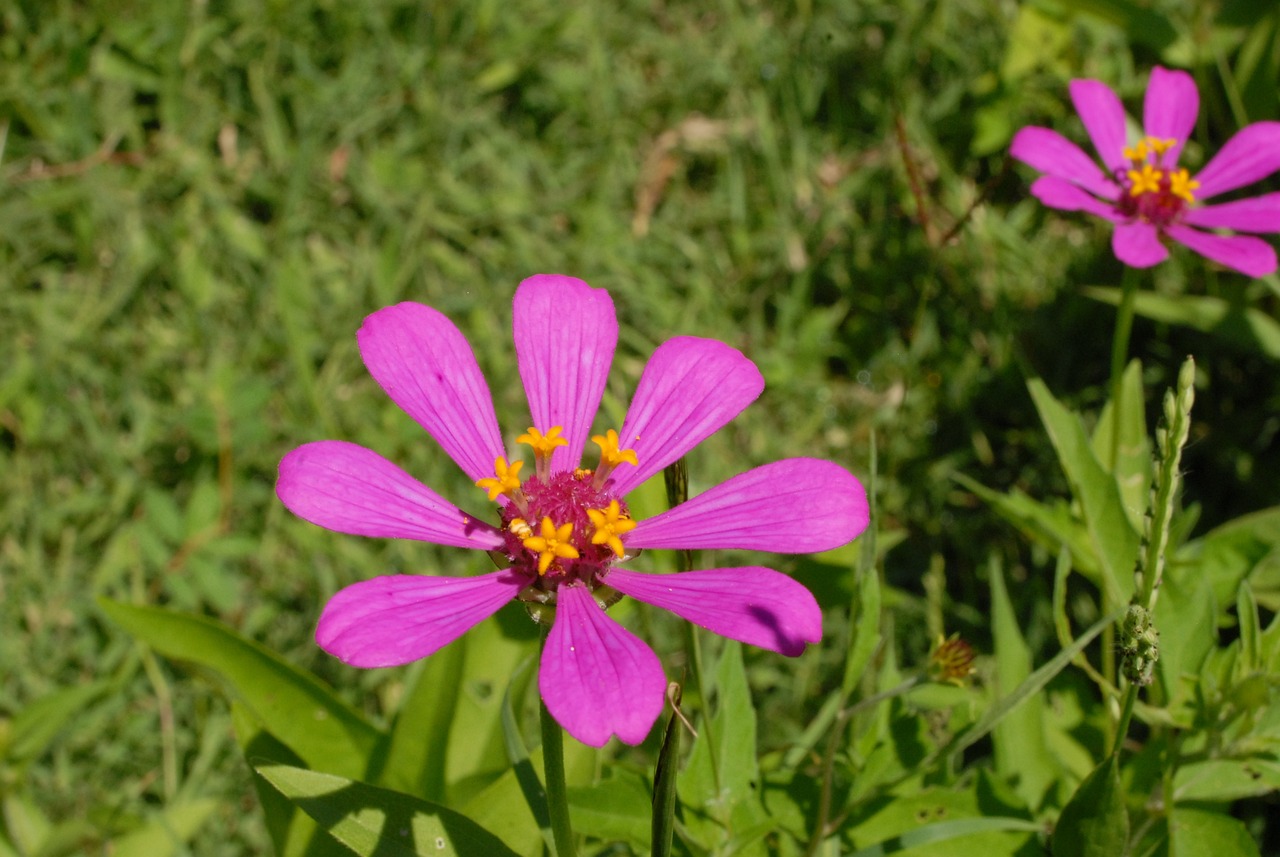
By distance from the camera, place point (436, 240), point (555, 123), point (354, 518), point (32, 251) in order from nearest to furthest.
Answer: point (354, 518) < point (32, 251) < point (436, 240) < point (555, 123)

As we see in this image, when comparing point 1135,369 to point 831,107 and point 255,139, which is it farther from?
point 255,139

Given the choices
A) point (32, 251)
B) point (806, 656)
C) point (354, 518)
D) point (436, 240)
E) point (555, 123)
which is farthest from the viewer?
point (555, 123)

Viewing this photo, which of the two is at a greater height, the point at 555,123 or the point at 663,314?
the point at 555,123

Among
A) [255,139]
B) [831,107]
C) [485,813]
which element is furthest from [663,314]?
[485,813]

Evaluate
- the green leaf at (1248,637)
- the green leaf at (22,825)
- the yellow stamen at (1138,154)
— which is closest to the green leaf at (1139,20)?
the yellow stamen at (1138,154)

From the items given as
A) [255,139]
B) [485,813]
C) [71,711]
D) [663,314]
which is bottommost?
[71,711]

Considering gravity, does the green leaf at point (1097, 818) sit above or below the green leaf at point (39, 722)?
above

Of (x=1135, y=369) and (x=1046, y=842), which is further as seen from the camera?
(x=1135, y=369)

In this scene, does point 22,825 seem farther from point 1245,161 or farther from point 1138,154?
point 1245,161

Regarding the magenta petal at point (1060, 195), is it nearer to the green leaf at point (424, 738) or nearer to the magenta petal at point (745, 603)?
the magenta petal at point (745, 603)
